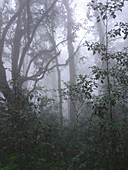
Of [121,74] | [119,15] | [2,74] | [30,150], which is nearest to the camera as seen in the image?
[121,74]

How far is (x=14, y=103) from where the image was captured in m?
4.62

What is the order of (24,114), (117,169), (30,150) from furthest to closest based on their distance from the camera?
(30,150)
(24,114)
(117,169)

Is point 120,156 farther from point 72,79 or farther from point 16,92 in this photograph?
point 72,79

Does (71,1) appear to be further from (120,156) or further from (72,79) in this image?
(120,156)

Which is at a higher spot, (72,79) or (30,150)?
(72,79)

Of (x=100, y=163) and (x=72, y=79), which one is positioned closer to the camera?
(x=100, y=163)

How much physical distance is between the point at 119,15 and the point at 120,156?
103 ft

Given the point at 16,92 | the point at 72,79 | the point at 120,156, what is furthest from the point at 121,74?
the point at 72,79

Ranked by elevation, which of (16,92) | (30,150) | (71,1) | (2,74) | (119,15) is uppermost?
(119,15)

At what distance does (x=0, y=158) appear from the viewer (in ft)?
15.5

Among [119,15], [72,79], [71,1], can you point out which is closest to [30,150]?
[72,79]

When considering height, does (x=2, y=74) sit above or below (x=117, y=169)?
above

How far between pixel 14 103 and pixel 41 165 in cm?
175

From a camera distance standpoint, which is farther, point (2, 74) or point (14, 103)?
point (2, 74)
